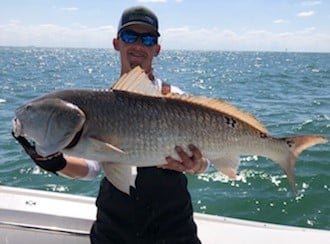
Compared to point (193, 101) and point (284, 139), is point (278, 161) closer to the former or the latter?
point (284, 139)

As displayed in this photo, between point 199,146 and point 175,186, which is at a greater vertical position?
point 199,146

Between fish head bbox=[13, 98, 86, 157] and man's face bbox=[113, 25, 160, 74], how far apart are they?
78 cm

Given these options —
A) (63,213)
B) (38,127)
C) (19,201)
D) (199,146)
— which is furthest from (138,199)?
(19,201)

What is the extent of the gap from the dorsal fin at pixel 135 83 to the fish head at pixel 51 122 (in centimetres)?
25

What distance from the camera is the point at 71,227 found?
11.6 ft

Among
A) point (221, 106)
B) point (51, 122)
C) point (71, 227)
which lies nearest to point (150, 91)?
point (221, 106)

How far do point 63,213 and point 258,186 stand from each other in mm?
4844

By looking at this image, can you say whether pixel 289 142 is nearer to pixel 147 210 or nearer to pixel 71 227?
pixel 147 210

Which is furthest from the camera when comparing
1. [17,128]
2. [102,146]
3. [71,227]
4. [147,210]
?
[71,227]

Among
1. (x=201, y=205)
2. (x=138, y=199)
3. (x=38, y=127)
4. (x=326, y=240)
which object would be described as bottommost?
(x=201, y=205)

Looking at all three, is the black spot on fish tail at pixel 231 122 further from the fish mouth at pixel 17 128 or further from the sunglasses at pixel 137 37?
the fish mouth at pixel 17 128

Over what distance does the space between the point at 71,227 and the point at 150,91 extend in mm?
1512

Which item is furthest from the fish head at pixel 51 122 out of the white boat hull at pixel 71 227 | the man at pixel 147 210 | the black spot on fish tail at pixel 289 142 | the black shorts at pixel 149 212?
the white boat hull at pixel 71 227

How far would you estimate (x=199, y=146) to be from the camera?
245 centimetres
